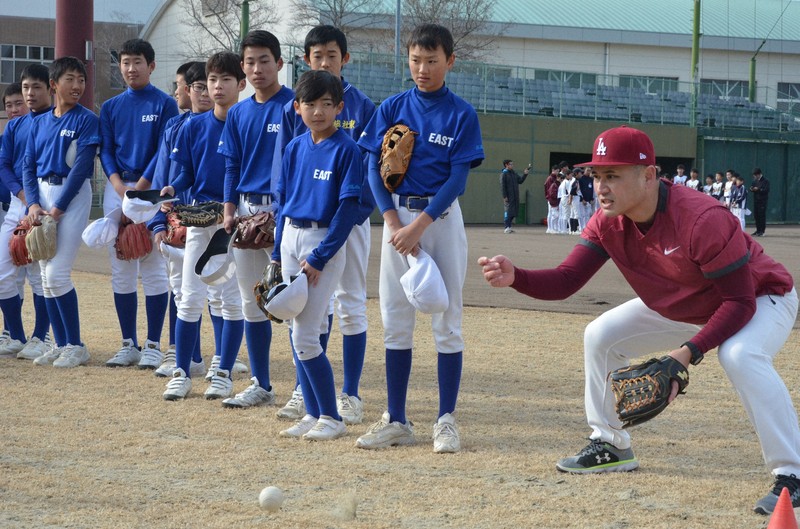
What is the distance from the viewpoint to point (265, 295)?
5.78 m

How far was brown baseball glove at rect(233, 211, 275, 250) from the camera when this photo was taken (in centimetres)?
627

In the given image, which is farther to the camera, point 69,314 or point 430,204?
point 69,314

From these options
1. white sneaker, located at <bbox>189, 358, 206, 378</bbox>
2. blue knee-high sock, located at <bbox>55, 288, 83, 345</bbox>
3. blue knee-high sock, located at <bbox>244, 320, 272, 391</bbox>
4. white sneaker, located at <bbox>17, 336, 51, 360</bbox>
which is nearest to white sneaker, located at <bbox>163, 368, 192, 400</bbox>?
blue knee-high sock, located at <bbox>244, 320, 272, 391</bbox>

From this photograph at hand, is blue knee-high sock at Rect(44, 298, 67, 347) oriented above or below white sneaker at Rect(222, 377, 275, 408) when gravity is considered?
above

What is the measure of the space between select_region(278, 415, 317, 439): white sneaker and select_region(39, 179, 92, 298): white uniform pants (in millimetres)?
3066

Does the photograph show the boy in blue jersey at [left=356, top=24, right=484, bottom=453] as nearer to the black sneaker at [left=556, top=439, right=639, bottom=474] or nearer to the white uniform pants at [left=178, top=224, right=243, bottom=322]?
the black sneaker at [left=556, top=439, right=639, bottom=474]

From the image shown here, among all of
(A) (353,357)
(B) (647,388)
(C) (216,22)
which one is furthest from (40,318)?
(C) (216,22)

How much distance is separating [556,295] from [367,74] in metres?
30.5

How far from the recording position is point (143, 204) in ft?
24.0

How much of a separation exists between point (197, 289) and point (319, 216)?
170 cm

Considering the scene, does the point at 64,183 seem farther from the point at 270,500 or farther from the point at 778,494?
the point at 778,494

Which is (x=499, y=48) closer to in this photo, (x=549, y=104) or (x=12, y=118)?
(x=549, y=104)

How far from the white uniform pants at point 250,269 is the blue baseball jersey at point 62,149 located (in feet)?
6.59

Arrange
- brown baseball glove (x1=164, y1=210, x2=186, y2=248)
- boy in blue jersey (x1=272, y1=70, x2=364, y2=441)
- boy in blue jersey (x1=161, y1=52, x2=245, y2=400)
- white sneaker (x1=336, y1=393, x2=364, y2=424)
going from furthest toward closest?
brown baseball glove (x1=164, y1=210, x2=186, y2=248) → boy in blue jersey (x1=161, y1=52, x2=245, y2=400) → white sneaker (x1=336, y1=393, x2=364, y2=424) → boy in blue jersey (x1=272, y1=70, x2=364, y2=441)
